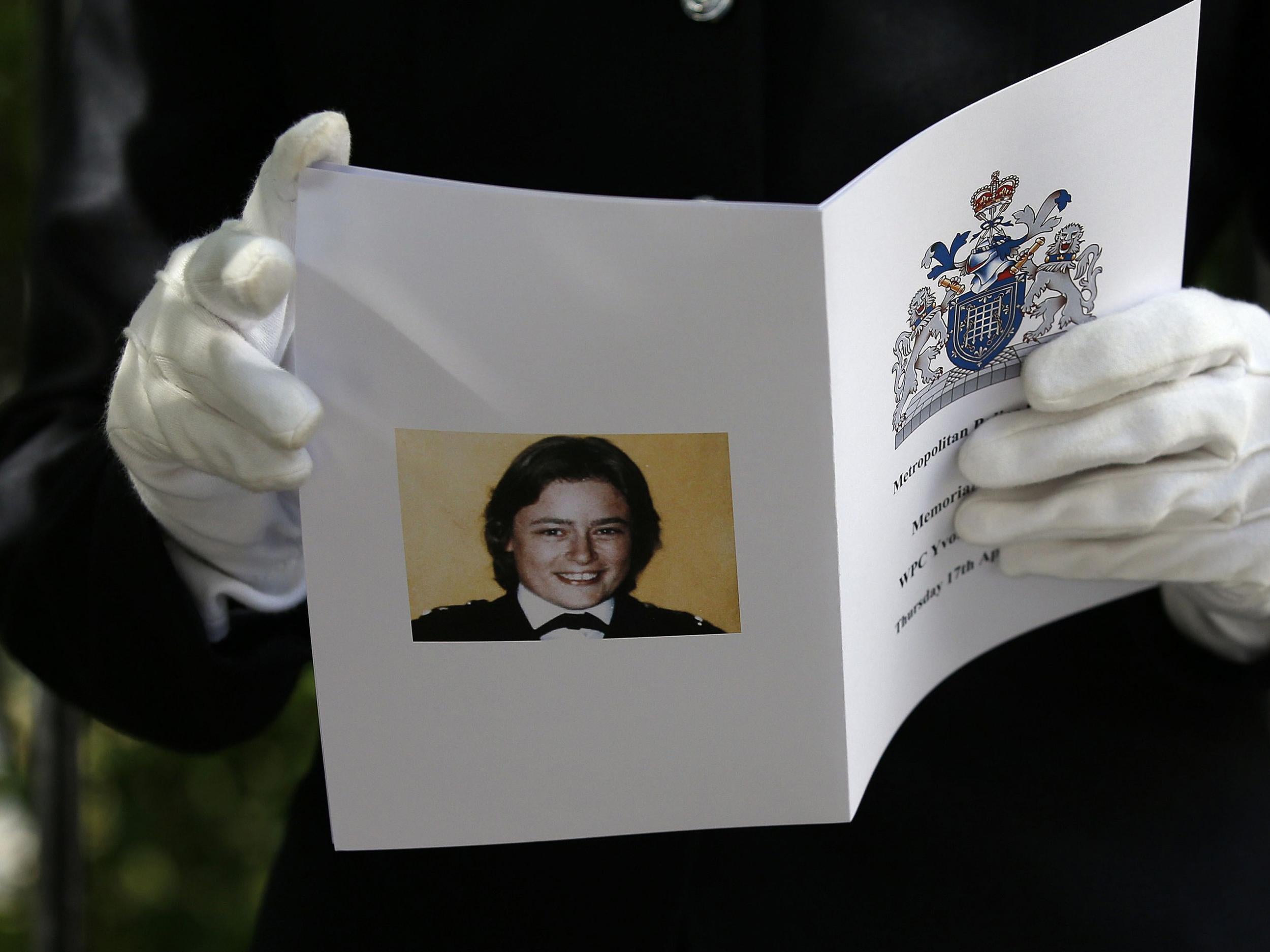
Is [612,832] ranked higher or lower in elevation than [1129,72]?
lower

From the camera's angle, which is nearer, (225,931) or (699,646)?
(699,646)

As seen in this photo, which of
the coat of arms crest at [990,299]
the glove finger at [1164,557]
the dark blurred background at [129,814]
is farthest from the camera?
the dark blurred background at [129,814]

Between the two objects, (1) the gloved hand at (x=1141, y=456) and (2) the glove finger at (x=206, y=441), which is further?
(1) the gloved hand at (x=1141, y=456)

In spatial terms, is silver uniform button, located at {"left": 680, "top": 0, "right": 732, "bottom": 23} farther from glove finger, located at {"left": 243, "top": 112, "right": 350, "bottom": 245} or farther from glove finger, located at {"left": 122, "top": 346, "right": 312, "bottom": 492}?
glove finger, located at {"left": 122, "top": 346, "right": 312, "bottom": 492}

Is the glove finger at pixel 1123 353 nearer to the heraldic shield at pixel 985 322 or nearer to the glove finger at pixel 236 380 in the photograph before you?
the heraldic shield at pixel 985 322

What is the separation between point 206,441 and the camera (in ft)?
2.02

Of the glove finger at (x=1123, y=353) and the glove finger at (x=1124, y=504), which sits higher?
the glove finger at (x=1123, y=353)

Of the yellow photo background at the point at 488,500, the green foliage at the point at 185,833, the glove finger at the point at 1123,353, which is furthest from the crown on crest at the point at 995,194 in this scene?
the green foliage at the point at 185,833

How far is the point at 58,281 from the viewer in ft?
2.87

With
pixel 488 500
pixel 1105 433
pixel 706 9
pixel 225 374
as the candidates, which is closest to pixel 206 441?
pixel 225 374

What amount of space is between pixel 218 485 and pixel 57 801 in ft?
3.54

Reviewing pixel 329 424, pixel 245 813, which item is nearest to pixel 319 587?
pixel 329 424

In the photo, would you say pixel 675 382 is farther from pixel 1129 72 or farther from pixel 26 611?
pixel 26 611

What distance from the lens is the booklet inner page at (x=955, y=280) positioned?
0.61 meters
